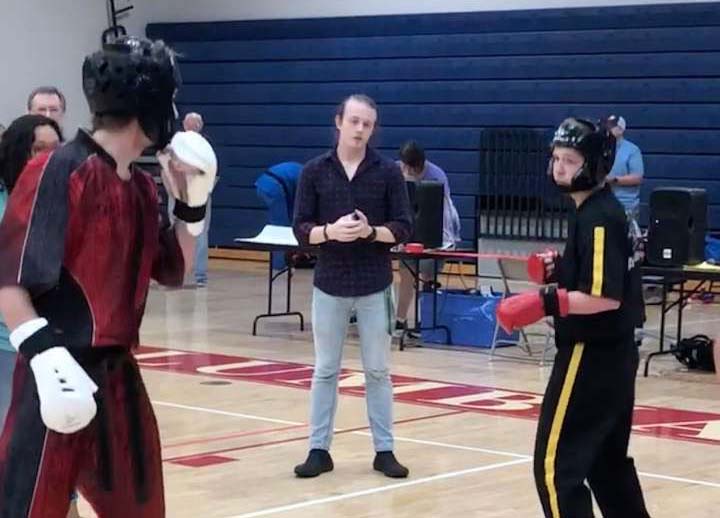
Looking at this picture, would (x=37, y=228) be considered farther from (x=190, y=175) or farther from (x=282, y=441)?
(x=282, y=441)

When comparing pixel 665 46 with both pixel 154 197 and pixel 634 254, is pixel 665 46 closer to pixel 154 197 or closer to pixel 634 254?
pixel 634 254

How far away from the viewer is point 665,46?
653 inches

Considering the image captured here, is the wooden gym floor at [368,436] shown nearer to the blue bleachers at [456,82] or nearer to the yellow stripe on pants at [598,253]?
the yellow stripe on pants at [598,253]

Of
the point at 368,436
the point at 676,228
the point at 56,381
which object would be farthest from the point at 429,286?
the point at 56,381

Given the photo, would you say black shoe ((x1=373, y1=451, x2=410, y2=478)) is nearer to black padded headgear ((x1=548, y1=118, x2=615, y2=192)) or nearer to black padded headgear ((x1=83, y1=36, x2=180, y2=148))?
black padded headgear ((x1=548, y1=118, x2=615, y2=192))

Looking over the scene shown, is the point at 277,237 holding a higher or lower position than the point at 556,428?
higher

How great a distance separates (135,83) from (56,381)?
76cm

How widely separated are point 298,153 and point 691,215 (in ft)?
32.0

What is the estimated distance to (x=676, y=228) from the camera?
1072 cm

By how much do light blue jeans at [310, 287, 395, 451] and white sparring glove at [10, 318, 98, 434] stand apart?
3593 millimetres

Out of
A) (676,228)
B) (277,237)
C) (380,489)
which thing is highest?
(676,228)

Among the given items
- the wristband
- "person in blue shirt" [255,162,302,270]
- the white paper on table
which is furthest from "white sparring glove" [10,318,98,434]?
"person in blue shirt" [255,162,302,270]

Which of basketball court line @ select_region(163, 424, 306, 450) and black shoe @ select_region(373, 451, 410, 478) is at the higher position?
black shoe @ select_region(373, 451, 410, 478)

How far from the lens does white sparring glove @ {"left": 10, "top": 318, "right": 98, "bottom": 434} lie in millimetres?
3330
